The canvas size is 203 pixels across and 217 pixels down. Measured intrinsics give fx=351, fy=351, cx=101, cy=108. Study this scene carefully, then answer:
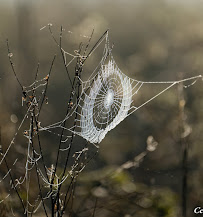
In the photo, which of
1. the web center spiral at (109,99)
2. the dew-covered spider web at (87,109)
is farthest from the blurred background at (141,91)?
the web center spiral at (109,99)

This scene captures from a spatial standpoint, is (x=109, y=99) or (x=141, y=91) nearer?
(x=109, y=99)

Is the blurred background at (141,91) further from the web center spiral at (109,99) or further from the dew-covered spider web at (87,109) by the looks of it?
the web center spiral at (109,99)

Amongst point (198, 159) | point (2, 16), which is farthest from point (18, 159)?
point (198, 159)

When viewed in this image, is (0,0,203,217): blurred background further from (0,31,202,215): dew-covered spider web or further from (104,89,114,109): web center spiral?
(104,89,114,109): web center spiral

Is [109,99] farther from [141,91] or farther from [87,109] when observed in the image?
[141,91]

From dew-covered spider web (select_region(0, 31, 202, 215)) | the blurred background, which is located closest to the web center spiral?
dew-covered spider web (select_region(0, 31, 202, 215))

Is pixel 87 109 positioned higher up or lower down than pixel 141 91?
lower down

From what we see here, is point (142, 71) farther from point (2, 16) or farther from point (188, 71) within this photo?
point (2, 16)

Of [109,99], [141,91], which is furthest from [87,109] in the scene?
[141,91]
